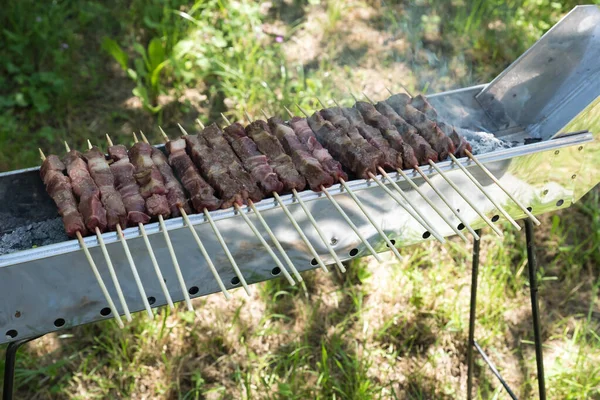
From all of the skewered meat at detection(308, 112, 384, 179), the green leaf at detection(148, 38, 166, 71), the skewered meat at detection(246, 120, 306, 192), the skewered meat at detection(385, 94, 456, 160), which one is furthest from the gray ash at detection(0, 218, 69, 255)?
the green leaf at detection(148, 38, 166, 71)

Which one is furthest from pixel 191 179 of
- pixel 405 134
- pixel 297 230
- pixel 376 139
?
pixel 405 134

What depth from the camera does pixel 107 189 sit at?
2447mm

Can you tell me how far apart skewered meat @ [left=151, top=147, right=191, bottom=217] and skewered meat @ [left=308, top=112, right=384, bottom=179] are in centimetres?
73

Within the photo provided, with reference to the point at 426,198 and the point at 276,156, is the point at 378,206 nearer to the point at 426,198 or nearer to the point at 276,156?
the point at 426,198

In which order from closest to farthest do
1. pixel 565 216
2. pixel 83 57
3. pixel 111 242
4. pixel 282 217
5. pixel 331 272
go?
pixel 111 242 < pixel 282 217 < pixel 331 272 < pixel 565 216 < pixel 83 57

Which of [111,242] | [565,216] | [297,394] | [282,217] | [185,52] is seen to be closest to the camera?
[111,242]

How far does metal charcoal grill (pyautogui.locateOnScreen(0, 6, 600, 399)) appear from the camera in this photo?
2113mm

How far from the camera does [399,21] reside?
278 inches

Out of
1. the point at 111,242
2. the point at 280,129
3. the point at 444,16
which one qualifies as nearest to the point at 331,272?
the point at 280,129

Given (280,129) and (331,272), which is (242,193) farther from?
(331,272)

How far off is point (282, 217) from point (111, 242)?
0.64 m

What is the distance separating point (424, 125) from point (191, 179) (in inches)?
45.0

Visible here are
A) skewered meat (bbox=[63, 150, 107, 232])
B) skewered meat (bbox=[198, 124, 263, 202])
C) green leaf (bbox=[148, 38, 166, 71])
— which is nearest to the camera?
skewered meat (bbox=[63, 150, 107, 232])

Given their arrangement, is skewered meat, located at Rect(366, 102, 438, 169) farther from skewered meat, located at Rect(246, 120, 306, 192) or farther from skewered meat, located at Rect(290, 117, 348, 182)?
skewered meat, located at Rect(246, 120, 306, 192)
